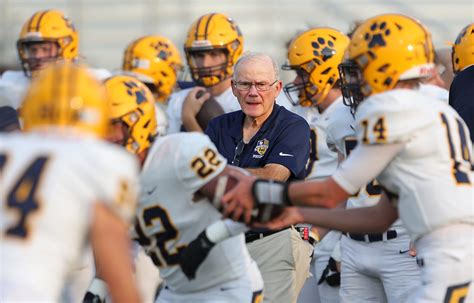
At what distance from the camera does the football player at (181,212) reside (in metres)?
4.82

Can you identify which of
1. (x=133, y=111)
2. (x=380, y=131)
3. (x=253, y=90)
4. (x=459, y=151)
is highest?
(x=380, y=131)

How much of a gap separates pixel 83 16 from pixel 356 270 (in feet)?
18.4

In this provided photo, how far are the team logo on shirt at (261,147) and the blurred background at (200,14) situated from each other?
4.71 metres

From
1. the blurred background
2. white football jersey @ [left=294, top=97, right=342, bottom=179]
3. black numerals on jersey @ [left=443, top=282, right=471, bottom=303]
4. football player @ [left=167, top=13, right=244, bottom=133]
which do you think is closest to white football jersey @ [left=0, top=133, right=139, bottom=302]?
black numerals on jersey @ [left=443, top=282, right=471, bottom=303]

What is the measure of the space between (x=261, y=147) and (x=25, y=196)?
278 cm

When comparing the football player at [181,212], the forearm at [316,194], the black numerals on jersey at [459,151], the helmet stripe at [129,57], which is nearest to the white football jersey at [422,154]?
the black numerals on jersey at [459,151]

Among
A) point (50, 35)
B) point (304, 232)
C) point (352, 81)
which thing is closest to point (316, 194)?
point (352, 81)

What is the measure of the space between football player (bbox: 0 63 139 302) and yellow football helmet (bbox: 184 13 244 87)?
184 inches

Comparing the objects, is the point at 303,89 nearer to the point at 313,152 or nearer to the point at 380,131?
the point at 313,152

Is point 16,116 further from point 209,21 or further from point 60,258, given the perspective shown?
point 60,258

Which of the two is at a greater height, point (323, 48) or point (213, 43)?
point (323, 48)

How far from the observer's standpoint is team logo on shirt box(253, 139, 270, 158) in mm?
6308

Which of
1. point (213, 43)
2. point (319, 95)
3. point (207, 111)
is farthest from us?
point (213, 43)

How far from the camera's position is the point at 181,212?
195 inches
